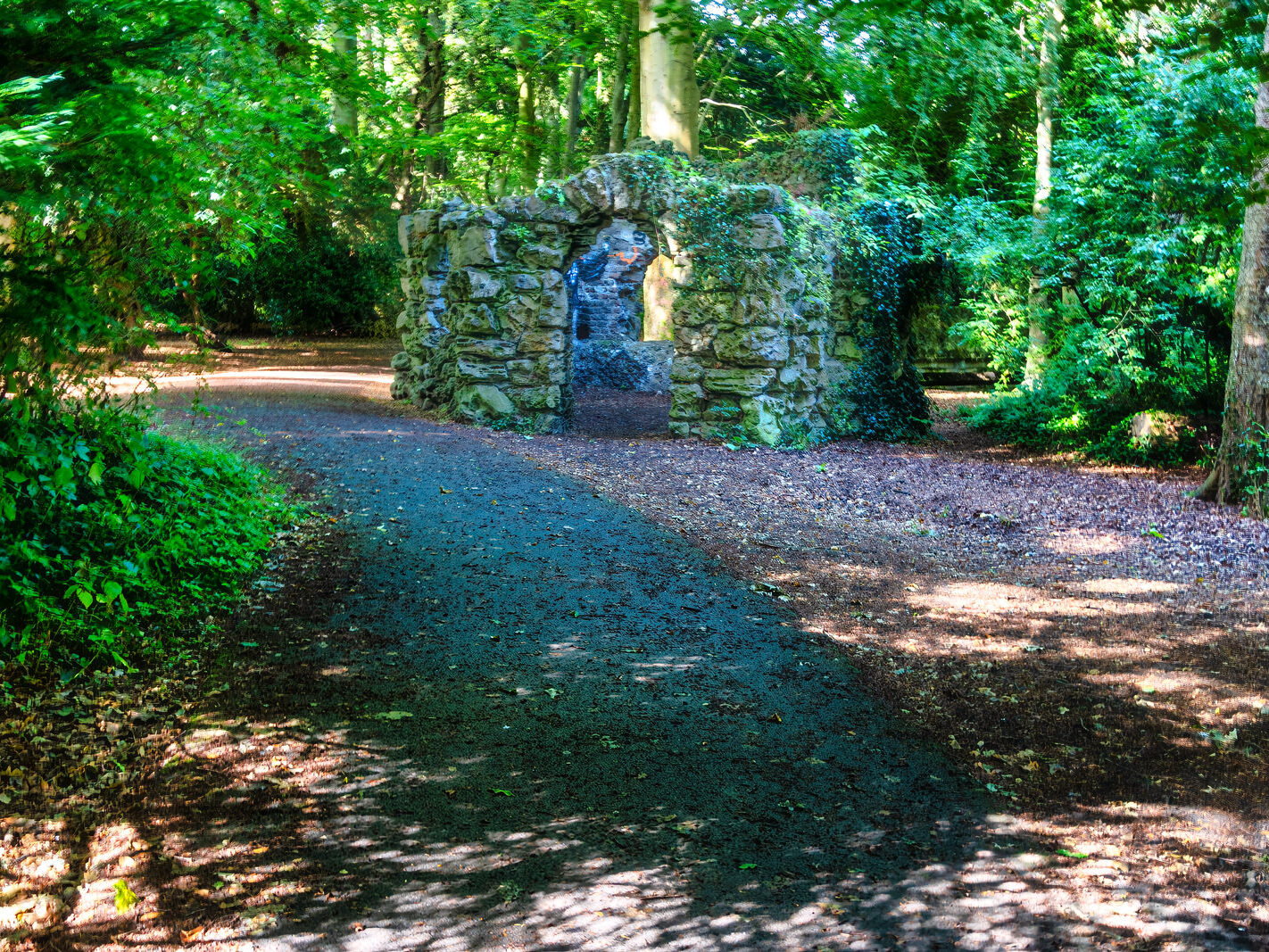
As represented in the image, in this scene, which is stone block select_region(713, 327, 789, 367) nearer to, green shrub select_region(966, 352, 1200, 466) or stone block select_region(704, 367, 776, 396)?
stone block select_region(704, 367, 776, 396)

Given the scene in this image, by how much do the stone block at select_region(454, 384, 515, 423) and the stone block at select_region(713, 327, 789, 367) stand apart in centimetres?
289

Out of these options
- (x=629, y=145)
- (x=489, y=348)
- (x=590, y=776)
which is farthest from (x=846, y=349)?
(x=590, y=776)

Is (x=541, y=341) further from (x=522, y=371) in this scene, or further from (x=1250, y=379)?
(x=1250, y=379)

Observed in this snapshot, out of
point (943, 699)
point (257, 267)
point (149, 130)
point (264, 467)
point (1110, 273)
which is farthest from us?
point (257, 267)

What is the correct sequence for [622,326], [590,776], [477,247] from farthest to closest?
1. [622,326]
2. [477,247]
3. [590,776]

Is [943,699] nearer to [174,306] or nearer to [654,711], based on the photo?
[654,711]

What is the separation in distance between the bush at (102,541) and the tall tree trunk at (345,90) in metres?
6.35

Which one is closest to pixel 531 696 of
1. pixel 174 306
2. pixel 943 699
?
pixel 943 699

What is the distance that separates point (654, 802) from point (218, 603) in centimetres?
299

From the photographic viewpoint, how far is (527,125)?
801 inches

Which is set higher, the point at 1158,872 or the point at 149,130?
the point at 149,130

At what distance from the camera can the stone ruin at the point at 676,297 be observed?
40.0ft

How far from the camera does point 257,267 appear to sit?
2167 cm

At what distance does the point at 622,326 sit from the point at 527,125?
4697 millimetres
